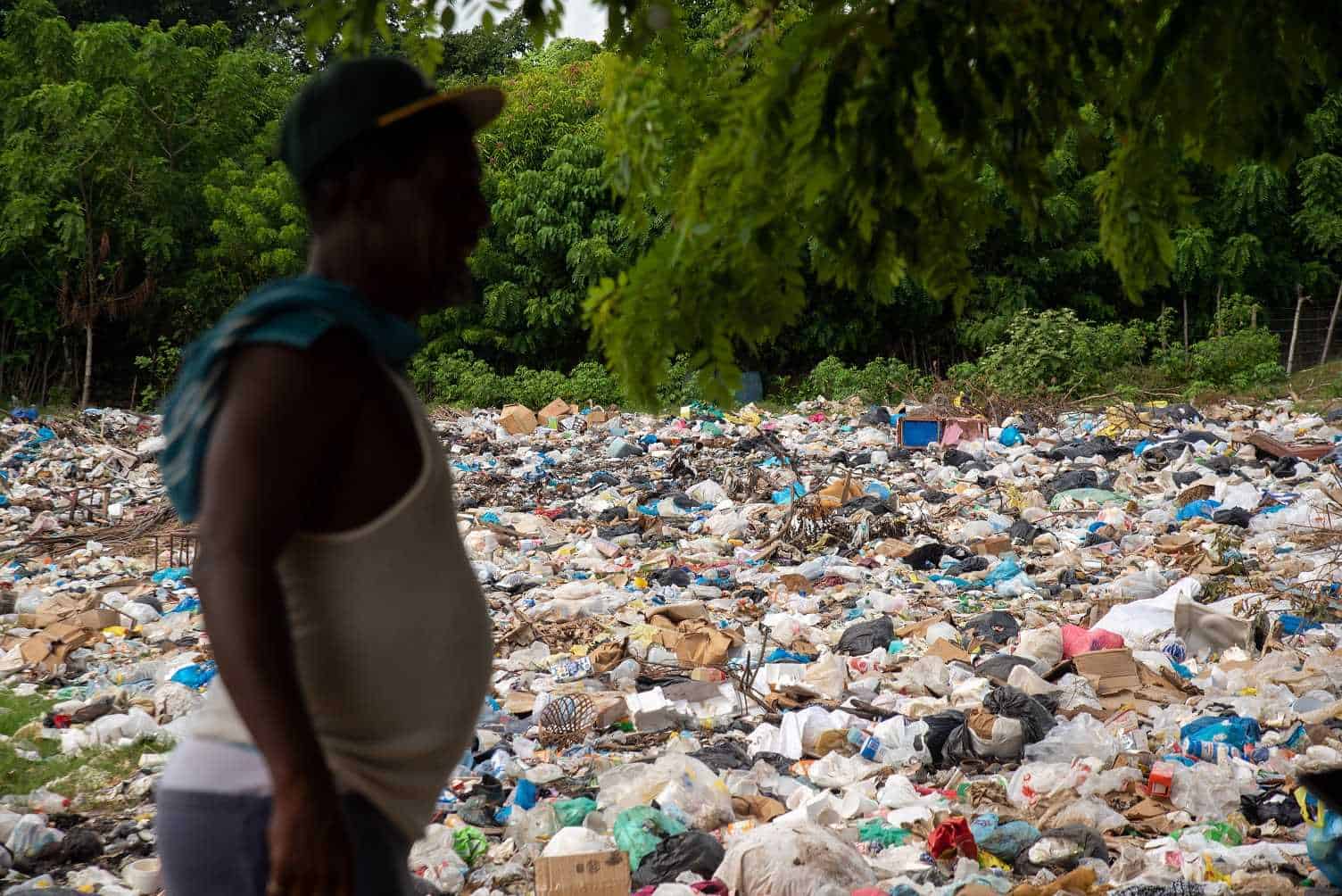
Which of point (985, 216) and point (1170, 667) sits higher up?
point (985, 216)

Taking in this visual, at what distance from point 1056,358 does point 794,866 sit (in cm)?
1150

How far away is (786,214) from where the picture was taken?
1541mm

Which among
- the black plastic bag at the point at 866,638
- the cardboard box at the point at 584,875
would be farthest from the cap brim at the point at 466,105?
the black plastic bag at the point at 866,638

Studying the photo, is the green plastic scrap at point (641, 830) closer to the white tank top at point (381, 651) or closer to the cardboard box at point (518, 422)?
the white tank top at point (381, 651)

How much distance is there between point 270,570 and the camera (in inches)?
39.5

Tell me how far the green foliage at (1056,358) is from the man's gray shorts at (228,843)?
483 inches

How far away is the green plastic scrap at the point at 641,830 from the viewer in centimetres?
310

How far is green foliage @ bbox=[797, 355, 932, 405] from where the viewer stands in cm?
1462

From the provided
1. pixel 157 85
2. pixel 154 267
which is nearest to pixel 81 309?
pixel 154 267

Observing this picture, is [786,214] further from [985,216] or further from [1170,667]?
→ [1170,667]

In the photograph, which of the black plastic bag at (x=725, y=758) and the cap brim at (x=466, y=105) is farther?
the black plastic bag at (x=725, y=758)

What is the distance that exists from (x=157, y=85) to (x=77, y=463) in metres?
7.15

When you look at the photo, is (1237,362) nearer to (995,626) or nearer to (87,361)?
(995,626)

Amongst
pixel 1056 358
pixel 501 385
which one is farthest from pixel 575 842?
pixel 501 385
